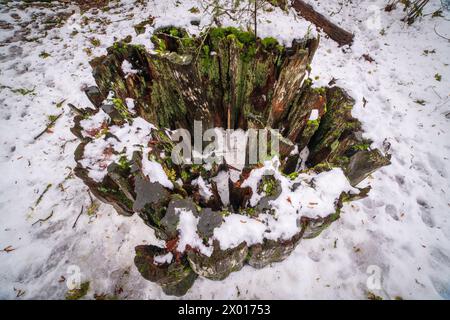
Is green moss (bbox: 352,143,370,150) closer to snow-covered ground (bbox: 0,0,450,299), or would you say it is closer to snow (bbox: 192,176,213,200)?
snow-covered ground (bbox: 0,0,450,299)

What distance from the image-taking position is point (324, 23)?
5.48 meters

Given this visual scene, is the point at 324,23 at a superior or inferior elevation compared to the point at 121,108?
superior

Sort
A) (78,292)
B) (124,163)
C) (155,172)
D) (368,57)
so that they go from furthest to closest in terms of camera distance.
Result: (368,57) < (78,292) < (155,172) < (124,163)

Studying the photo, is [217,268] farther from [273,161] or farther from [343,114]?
[343,114]

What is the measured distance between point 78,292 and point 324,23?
287 inches

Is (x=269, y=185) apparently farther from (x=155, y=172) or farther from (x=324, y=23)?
(x=324, y=23)

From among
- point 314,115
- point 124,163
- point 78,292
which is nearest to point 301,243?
point 314,115

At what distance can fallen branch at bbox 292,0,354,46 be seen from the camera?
17.8 ft

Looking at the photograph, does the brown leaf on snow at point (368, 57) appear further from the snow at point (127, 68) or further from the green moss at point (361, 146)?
the snow at point (127, 68)

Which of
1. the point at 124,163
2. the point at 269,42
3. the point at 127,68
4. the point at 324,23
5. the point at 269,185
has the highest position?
the point at 269,42

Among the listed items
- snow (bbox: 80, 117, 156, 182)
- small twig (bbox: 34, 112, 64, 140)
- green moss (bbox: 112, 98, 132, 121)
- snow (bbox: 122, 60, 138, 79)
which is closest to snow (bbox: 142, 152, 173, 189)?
snow (bbox: 80, 117, 156, 182)

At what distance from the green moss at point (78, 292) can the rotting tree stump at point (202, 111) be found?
1022 mm

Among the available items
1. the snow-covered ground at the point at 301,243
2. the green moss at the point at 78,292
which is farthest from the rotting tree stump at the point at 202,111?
the green moss at the point at 78,292

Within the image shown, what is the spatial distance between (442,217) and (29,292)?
5.98 m
